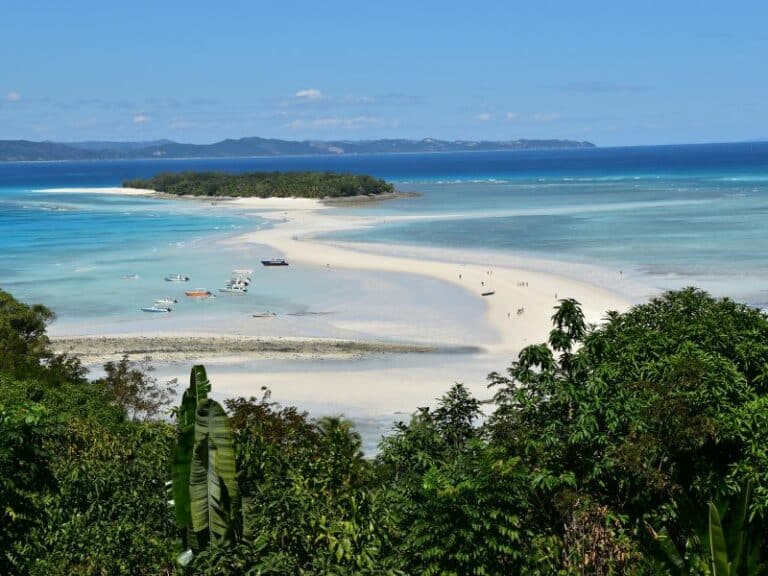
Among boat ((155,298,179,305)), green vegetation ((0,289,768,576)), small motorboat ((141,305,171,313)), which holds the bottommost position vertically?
small motorboat ((141,305,171,313))

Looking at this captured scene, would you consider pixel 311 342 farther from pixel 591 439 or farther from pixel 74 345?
pixel 591 439

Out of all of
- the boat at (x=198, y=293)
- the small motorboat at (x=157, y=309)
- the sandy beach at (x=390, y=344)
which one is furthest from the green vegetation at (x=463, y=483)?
the boat at (x=198, y=293)

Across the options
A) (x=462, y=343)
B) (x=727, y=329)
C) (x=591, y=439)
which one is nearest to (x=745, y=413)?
(x=591, y=439)

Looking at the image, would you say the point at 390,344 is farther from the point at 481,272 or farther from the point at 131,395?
the point at 481,272

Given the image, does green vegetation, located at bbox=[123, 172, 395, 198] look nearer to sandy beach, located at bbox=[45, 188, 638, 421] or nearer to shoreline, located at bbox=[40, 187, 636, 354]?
shoreline, located at bbox=[40, 187, 636, 354]

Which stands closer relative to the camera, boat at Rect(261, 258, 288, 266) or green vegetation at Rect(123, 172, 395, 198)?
boat at Rect(261, 258, 288, 266)

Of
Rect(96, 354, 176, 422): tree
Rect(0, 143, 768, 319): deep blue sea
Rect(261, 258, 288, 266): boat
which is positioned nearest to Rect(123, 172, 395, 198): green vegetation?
Rect(0, 143, 768, 319): deep blue sea

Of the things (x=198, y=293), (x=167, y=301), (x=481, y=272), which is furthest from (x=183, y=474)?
(x=481, y=272)
